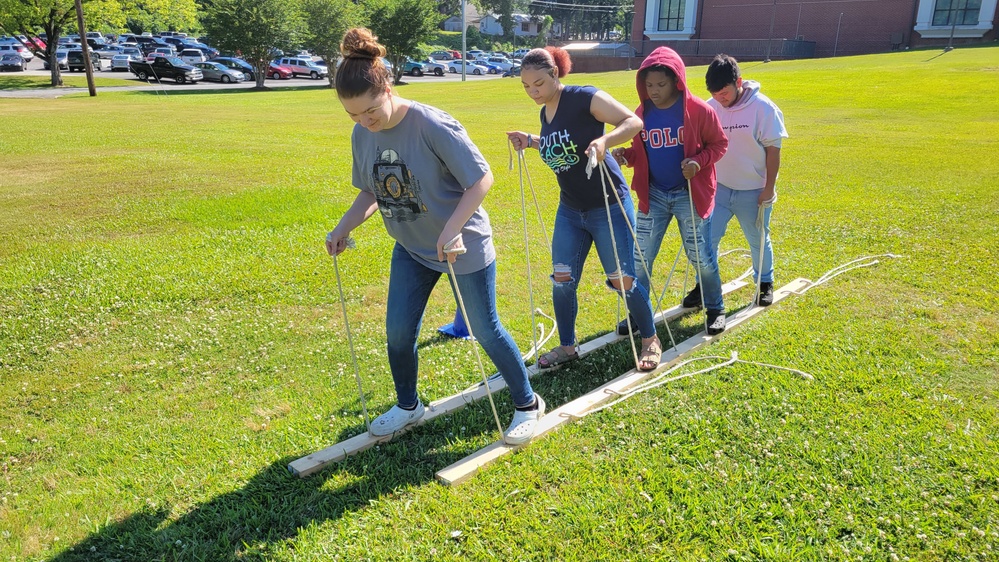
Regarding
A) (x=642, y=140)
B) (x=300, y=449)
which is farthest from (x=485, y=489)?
(x=642, y=140)

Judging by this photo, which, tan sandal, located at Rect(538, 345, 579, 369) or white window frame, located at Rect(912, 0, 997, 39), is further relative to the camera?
white window frame, located at Rect(912, 0, 997, 39)

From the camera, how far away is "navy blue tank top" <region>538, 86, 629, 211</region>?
386 centimetres

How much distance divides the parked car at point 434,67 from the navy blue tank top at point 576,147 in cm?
5153

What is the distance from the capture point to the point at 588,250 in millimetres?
4391

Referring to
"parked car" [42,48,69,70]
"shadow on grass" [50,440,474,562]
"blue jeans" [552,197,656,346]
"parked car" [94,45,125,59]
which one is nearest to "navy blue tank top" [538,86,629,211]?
"blue jeans" [552,197,656,346]

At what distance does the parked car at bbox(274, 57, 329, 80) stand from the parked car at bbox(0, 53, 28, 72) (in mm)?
15423

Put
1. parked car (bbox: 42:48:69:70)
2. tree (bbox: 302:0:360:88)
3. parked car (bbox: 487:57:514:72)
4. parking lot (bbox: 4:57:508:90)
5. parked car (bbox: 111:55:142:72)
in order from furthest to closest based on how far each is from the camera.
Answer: parked car (bbox: 487:57:514:72) → parked car (bbox: 111:55:142:72) → parked car (bbox: 42:48:69:70) → tree (bbox: 302:0:360:88) → parking lot (bbox: 4:57:508:90)

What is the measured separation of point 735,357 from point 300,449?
114 inches

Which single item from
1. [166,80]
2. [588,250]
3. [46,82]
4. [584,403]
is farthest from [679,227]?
[166,80]

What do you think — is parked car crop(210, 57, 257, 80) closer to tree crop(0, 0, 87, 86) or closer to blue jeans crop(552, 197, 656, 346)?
tree crop(0, 0, 87, 86)

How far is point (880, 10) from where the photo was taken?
153 ft

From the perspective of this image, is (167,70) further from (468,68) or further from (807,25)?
(807,25)

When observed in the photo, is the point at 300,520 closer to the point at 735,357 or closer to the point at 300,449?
the point at 300,449

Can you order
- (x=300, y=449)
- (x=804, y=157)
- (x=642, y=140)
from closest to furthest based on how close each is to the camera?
1. (x=300, y=449)
2. (x=642, y=140)
3. (x=804, y=157)
